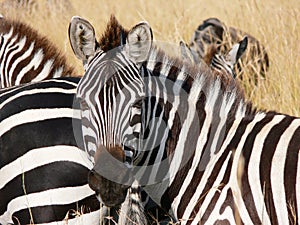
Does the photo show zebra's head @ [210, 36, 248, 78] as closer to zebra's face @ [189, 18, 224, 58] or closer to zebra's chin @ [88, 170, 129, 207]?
zebra's face @ [189, 18, 224, 58]

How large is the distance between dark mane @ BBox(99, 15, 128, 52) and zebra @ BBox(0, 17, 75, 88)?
4.15 ft

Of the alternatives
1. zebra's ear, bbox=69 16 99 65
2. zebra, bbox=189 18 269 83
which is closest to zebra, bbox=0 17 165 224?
zebra's ear, bbox=69 16 99 65

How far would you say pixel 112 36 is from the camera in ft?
12.1

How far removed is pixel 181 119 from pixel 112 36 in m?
0.64

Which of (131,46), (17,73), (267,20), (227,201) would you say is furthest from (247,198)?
(267,20)

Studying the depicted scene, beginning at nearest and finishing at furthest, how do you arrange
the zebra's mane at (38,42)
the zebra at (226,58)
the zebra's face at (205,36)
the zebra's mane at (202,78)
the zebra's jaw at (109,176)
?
the zebra's jaw at (109,176)
the zebra's mane at (202,78)
the zebra's mane at (38,42)
the zebra at (226,58)
the zebra's face at (205,36)

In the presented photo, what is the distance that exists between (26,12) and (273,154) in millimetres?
8068

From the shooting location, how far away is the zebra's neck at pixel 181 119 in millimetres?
3715

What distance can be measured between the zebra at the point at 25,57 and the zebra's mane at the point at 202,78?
1.17 metres

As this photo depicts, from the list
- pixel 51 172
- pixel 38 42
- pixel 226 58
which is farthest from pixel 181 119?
pixel 226 58

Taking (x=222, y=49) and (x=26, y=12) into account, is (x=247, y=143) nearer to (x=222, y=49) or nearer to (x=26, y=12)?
(x=222, y=49)

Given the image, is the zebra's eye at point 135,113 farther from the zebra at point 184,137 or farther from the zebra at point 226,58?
the zebra at point 226,58

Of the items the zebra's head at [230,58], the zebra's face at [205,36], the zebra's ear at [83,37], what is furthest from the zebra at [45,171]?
the zebra's face at [205,36]

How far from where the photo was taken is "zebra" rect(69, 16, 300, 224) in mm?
3357
